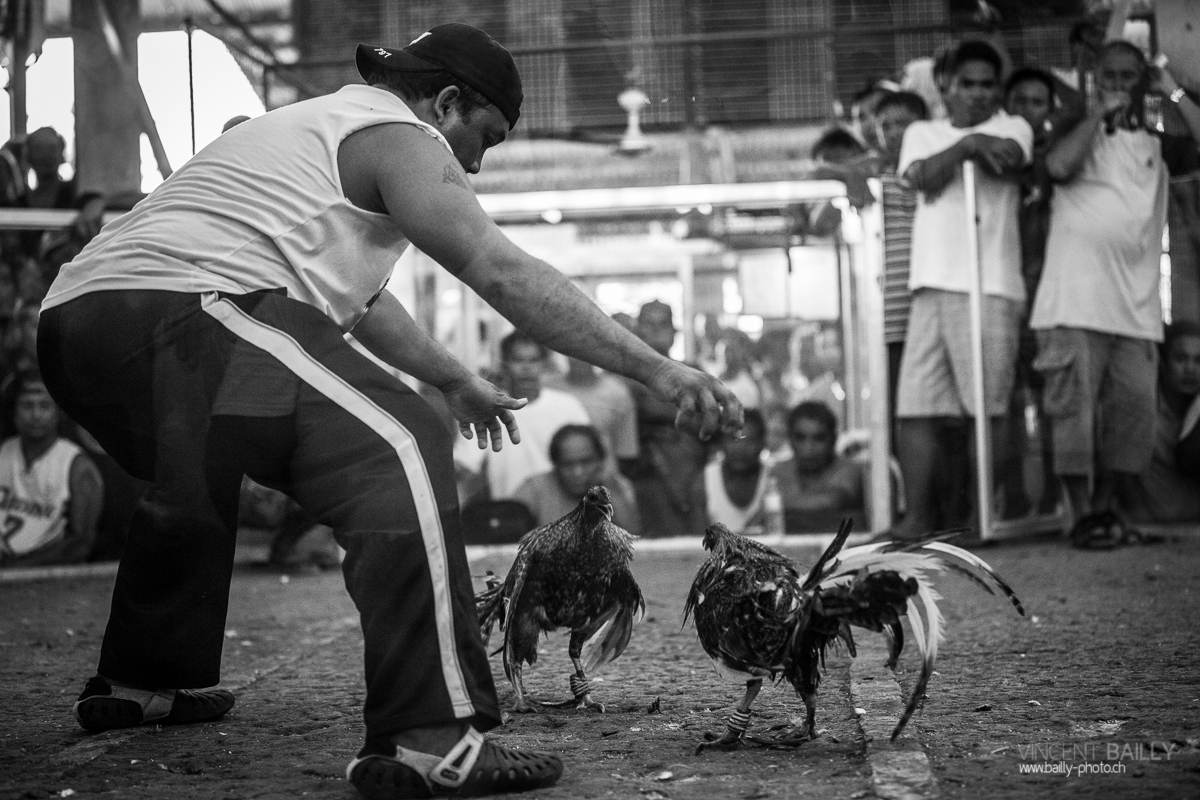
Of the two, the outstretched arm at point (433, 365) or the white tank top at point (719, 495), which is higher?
the outstretched arm at point (433, 365)

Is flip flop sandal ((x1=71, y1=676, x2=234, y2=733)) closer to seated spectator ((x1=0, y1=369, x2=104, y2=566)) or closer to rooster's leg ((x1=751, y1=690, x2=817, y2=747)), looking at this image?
rooster's leg ((x1=751, y1=690, x2=817, y2=747))

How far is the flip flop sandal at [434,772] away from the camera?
285 cm

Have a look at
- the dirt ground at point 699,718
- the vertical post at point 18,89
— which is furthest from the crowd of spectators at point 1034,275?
the vertical post at point 18,89

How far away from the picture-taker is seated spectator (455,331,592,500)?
8.83 metres

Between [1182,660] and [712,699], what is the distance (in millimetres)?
1496

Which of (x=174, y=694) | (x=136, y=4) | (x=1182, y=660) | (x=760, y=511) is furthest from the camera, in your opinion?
(x=760, y=511)

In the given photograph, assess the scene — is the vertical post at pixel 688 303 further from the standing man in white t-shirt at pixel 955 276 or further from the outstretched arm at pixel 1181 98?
the outstretched arm at pixel 1181 98

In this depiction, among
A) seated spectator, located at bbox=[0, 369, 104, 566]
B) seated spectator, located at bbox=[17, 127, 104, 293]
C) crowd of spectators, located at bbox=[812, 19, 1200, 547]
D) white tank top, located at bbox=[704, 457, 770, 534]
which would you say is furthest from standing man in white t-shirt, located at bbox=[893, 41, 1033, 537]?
seated spectator, located at bbox=[0, 369, 104, 566]

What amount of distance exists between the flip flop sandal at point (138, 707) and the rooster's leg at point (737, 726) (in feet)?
4.58

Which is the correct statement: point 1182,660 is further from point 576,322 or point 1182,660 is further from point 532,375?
point 532,375

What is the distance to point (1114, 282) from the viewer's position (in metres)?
7.43

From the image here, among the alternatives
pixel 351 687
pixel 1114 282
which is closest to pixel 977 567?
pixel 351 687

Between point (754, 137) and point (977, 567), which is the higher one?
point (754, 137)

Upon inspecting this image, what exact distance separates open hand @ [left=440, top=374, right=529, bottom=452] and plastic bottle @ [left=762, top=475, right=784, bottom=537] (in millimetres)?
5179
